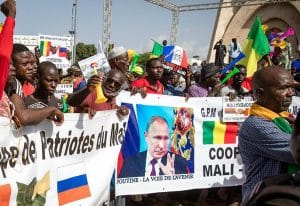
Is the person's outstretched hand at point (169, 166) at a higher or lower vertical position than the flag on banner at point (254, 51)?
lower

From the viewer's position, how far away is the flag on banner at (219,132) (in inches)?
235

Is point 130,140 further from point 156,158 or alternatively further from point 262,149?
point 262,149

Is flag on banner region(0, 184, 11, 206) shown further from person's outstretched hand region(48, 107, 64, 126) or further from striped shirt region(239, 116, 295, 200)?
striped shirt region(239, 116, 295, 200)

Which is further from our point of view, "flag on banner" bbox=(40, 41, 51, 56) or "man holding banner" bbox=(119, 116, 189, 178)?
"flag on banner" bbox=(40, 41, 51, 56)

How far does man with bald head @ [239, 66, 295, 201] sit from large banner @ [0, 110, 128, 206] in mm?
1581

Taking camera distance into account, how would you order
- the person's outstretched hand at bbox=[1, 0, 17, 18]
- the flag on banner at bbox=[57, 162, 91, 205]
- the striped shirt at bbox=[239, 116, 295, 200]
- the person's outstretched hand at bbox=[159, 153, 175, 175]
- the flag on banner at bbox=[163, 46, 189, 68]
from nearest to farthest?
the striped shirt at bbox=[239, 116, 295, 200] < the person's outstretched hand at bbox=[1, 0, 17, 18] < the flag on banner at bbox=[57, 162, 91, 205] < the person's outstretched hand at bbox=[159, 153, 175, 175] < the flag on banner at bbox=[163, 46, 189, 68]

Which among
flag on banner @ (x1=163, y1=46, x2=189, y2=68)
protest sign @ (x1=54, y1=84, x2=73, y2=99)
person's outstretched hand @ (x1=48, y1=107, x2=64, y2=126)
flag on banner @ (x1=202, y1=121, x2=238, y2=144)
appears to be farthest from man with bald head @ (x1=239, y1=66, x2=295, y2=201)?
protest sign @ (x1=54, y1=84, x2=73, y2=99)

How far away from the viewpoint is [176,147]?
5.64 metres

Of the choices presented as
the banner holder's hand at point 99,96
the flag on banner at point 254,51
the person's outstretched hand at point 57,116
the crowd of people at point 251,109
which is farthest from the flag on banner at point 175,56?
the person's outstretched hand at point 57,116

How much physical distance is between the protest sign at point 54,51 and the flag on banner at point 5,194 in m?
8.39

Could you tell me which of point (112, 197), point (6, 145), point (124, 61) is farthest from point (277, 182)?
point (124, 61)

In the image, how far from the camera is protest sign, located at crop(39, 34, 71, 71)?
11484 millimetres

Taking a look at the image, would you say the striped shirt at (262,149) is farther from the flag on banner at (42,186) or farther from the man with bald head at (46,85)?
the man with bald head at (46,85)

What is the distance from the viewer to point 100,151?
4.25m
